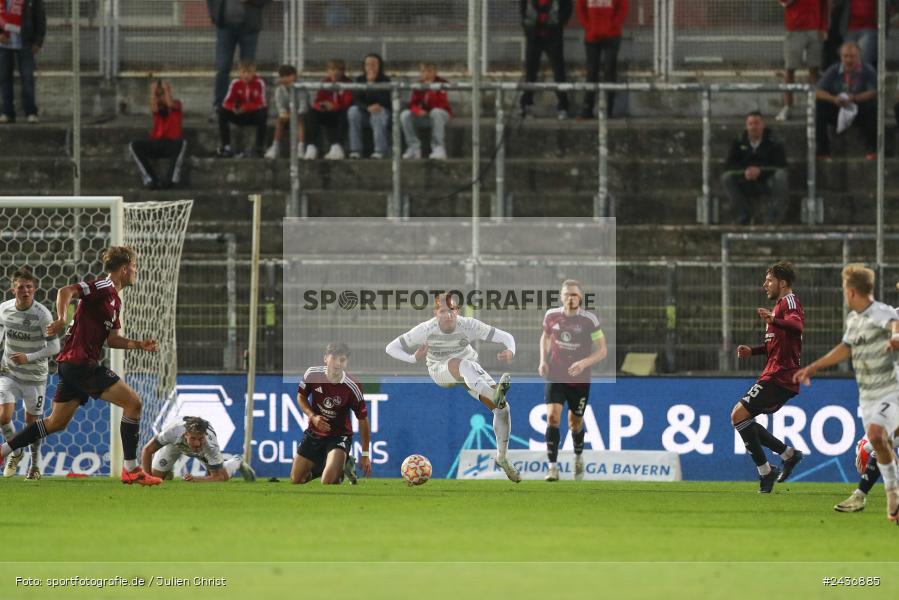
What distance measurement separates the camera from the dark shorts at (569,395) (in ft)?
57.7

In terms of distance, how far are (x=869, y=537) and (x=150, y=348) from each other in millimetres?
6278

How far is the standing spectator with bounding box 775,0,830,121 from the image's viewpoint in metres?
22.5

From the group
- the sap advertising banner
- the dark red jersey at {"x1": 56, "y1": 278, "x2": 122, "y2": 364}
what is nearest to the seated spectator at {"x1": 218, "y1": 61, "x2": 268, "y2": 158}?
the sap advertising banner

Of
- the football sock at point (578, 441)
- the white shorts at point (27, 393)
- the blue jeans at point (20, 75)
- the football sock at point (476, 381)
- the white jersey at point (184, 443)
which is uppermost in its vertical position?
the blue jeans at point (20, 75)

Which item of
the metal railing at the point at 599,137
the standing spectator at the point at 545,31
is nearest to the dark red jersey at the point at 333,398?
the metal railing at the point at 599,137

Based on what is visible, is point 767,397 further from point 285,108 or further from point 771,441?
point 285,108

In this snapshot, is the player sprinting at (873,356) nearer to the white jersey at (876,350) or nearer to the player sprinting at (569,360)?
the white jersey at (876,350)

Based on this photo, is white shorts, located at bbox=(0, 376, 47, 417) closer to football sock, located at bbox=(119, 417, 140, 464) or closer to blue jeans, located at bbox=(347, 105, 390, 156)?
football sock, located at bbox=(119, 417, 140, 464)

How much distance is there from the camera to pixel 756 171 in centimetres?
2072

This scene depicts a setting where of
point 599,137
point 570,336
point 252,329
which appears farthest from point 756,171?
point 252,329

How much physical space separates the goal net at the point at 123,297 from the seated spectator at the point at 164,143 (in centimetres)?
265

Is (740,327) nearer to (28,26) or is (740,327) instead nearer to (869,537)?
(869,537)

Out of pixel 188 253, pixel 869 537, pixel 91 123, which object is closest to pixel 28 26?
pixel 91 123

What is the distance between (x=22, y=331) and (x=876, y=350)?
8.77m
